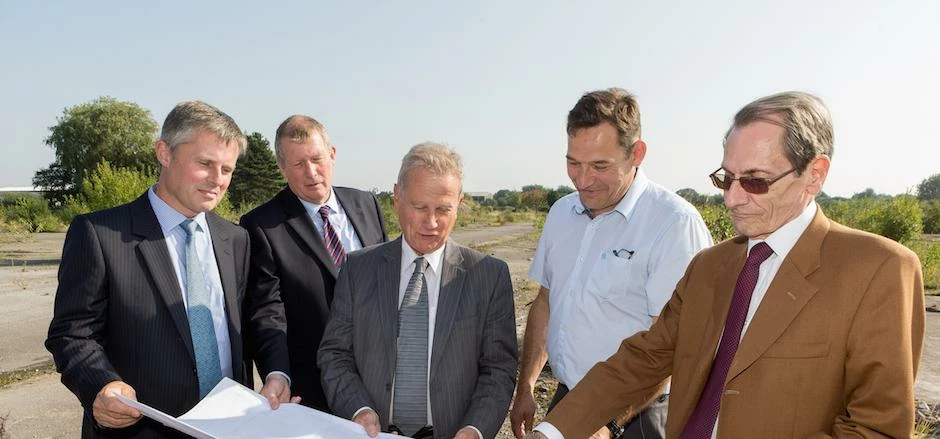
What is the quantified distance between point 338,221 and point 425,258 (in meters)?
1.48

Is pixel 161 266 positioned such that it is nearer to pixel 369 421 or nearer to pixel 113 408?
pixel 113 408

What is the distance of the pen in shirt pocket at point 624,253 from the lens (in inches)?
110

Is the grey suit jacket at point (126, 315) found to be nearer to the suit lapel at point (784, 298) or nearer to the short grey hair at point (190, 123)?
the short grey hair at point (190, 123)

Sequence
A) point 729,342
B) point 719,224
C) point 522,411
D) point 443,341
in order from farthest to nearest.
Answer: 1. point 719,224
2. point 522,411
3. point 443,341
4. point 729,342

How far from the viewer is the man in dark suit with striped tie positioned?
343 centimetres

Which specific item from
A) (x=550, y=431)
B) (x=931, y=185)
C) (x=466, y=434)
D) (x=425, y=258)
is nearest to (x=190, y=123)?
(x=425, y=258)

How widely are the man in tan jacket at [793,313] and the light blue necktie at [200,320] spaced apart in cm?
194

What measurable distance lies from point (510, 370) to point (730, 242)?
40.8 inches

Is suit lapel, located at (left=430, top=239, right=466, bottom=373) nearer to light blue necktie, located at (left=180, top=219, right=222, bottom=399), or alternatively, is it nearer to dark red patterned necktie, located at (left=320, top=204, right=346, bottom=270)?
light blue necktie, located at (left=180, top=219, right=222, bottom=399)

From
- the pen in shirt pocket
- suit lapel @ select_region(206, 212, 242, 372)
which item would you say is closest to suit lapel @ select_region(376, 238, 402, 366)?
suit lapel @ select_region(206, 212, 242, 372)

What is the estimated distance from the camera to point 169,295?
259 cm

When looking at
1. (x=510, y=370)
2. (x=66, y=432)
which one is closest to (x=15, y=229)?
(x=66, y=432)

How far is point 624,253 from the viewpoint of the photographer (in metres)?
2.82

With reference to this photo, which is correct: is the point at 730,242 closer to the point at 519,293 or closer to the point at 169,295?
the point at 169,295
